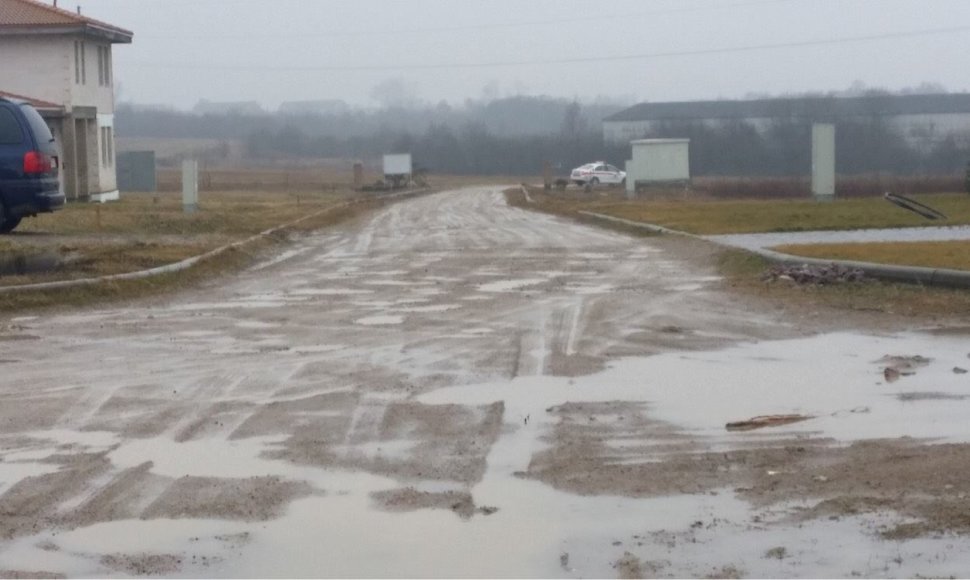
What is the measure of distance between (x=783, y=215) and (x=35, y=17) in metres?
21.1

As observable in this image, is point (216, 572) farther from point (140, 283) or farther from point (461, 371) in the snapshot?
point (140, 283)

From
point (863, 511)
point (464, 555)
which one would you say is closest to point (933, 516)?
point (863, 511)

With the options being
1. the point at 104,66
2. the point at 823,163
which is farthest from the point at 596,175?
the point at 104,66

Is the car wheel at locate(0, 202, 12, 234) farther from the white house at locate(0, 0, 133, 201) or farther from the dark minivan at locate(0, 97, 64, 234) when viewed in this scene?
the white house at locate(0, 0, 133, 201)

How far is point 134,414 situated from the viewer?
9.46m

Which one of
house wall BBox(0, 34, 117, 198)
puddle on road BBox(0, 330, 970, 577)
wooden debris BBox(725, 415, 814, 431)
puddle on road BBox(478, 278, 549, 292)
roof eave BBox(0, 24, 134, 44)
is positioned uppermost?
roof eave BBox(0, 24, 134, 44)

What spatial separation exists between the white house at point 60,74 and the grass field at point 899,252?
76.0 ft

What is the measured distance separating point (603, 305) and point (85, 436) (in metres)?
7.76

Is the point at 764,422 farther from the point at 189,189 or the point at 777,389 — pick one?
the point at 189,189

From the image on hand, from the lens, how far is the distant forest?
7712cm

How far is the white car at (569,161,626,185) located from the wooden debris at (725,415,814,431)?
61.7m

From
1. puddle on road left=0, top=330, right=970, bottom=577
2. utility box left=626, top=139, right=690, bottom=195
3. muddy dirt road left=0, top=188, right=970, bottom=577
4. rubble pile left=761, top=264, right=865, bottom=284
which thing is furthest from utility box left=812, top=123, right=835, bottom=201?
puddle on road left=0, top=330, right=970, bottom=577

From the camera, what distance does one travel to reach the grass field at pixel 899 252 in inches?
717

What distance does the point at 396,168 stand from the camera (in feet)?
233
